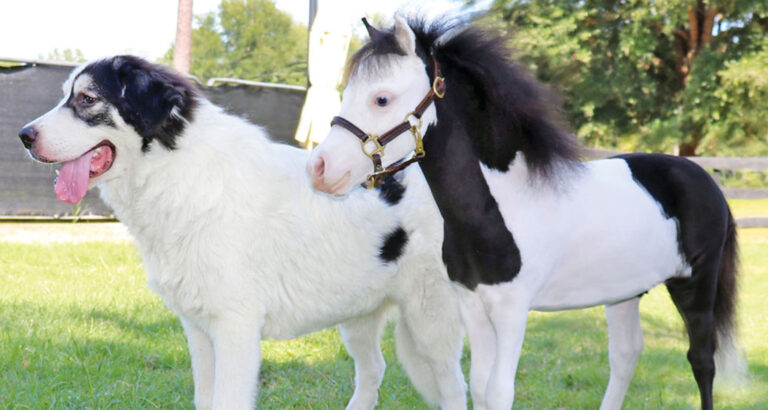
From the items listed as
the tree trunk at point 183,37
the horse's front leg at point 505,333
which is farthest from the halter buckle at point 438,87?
the tree trunk at point 183,37

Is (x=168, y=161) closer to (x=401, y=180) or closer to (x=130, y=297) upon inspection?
(x=401, y=180)

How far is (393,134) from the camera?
267cm

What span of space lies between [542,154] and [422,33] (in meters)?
0.69

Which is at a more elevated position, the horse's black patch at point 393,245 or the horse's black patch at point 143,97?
A: the horse's black patch at point 143,97

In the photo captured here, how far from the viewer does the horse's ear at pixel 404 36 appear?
8.78 ft

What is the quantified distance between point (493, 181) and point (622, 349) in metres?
1.62

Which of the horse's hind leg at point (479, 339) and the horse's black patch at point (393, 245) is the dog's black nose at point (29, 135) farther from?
the horse's hind leg at point (479, 339)

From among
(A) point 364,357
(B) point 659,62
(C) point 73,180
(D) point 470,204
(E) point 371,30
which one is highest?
(E) point 371,30

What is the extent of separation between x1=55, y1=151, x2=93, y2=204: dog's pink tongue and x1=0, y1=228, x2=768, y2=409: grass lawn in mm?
975

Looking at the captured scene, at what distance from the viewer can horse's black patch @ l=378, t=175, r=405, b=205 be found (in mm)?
3863

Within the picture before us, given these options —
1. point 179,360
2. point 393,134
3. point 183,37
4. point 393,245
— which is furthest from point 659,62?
point 393,134

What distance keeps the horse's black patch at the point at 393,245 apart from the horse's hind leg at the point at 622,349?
126 cm

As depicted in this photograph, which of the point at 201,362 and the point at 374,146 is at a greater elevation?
the point at 374,146

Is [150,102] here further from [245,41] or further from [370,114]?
[245,41]
